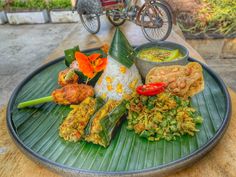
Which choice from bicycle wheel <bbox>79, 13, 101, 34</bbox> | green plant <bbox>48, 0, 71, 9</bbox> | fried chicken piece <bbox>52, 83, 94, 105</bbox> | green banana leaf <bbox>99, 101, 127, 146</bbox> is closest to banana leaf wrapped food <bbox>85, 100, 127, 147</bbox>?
green banana leaf <bbox>99, 101, 127, 146</bbox>

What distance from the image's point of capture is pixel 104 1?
288cm

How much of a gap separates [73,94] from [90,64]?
16 cm

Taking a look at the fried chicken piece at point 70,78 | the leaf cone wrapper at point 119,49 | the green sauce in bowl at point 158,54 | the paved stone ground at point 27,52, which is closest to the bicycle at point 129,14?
the paved stone ground at point 27,52

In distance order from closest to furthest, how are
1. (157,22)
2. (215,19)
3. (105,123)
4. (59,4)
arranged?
(105,123) < (157,22) < (215,19) < (59,4)

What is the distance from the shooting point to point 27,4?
5.98 metres

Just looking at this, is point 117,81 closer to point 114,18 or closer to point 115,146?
point 115,146

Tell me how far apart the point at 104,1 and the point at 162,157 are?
2.21m

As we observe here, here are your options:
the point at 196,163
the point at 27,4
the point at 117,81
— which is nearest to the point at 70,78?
the point at 117,81

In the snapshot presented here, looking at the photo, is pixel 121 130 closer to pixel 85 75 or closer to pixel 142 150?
pixel 142 150

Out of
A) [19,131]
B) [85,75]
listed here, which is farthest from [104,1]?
[19,131]

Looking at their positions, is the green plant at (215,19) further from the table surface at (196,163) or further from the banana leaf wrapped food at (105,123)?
the banana leaf wrapped food at (105,123)

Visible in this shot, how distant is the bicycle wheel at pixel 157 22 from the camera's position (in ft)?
8.90

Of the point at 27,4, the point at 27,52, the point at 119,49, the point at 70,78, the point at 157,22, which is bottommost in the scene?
the point at 27,52

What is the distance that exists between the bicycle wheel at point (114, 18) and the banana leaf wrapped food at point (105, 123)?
1892 mm
